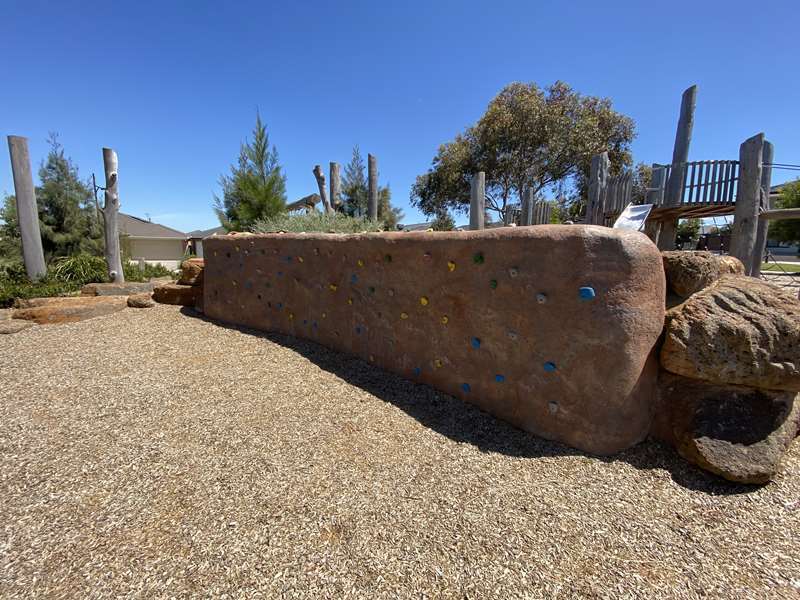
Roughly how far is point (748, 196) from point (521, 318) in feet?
18.5

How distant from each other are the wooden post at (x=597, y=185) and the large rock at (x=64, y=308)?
848cm

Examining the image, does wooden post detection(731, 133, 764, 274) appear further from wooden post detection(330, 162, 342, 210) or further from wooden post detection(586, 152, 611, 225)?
wooden post detection(330, 162, 342, 210)

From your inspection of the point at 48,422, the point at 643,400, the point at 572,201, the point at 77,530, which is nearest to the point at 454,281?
the point at 643,400

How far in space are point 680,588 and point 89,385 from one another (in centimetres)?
437

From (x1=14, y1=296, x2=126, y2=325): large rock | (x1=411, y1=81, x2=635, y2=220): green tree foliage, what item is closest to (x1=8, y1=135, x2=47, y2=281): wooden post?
(x1=14, y1=296, x2=126, y2=325): large rock

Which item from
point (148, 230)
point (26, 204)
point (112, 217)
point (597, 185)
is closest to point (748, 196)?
point (597, 185)

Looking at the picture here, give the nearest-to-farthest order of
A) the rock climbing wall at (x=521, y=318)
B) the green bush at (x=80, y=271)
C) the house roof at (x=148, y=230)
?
1. the rock climbing wall at (x=521, y=318)
2. the green bush at (x=80, y=271)
3. the house roof at (x=148, y=230)

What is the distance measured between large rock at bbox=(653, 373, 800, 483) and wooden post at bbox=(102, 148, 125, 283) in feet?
30.0

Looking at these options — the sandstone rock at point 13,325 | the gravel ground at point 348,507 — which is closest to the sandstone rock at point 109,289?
the sandstone rock at point 13,325

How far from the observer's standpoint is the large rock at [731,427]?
2070mm

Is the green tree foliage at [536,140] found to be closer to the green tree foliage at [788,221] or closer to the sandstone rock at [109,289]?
the green tree foliage at [788,221]

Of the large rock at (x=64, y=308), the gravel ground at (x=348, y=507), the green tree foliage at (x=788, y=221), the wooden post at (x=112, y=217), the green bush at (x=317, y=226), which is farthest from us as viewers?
the green tree foliage at (x=788, y=221)

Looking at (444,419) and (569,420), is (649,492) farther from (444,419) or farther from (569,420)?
(444,419)

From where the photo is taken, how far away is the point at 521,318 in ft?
8.43
